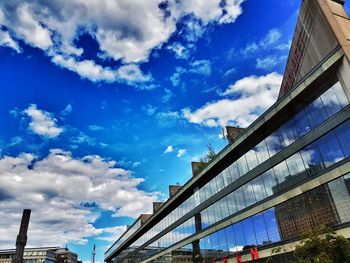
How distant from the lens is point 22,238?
60.2 m

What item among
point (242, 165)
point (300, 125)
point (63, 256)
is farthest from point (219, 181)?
point (63, 256)

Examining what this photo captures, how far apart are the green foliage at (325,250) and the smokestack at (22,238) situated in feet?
190

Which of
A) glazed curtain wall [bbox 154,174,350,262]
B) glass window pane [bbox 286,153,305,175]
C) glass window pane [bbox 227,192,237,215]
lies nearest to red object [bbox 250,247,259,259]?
glazed curtain wall [bbox 154,174,350,262]

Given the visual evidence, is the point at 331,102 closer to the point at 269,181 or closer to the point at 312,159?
the point at 312,159

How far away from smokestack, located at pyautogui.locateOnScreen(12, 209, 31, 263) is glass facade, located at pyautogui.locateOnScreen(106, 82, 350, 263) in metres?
35.7

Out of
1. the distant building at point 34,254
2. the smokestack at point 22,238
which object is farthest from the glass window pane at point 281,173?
the distant building at point 34,254

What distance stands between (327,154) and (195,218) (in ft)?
84.8

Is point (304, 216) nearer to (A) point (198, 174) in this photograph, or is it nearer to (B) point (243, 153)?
(B) point (243, 153)

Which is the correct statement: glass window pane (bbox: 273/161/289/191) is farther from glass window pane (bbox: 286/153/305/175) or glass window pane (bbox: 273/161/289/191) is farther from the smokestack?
the smokestack

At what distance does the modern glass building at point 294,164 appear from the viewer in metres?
22.2

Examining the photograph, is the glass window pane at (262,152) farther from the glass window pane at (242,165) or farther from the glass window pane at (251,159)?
the glass window pane at (242,165)

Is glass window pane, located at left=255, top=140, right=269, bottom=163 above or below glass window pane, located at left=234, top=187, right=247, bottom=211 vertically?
above

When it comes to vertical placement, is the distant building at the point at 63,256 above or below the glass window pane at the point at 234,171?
above

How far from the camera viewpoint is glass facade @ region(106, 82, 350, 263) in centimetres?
2225
